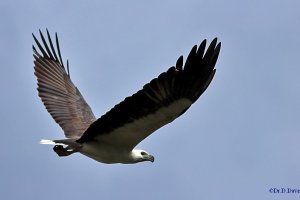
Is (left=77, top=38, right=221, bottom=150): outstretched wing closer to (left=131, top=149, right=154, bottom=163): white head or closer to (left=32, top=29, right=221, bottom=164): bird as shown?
(left=32, top=29, right=221, bottom=164): bird

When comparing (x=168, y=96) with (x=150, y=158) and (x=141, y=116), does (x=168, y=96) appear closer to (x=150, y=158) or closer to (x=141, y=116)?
(x=141, y=116)

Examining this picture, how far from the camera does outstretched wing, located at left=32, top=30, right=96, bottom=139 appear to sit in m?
14.1

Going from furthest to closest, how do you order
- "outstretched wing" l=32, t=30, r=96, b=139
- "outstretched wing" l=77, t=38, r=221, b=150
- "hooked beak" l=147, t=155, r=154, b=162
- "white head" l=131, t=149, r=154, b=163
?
1. "outstretched wing" l=32, t=30, r=96, b=139
2. "hooked beak" l=147, t=155, r=154, b=162
3. "white head" l=131, t=149, r=154, b=163
4. "outstretched wing" l=77, t=38, r=221, b=150


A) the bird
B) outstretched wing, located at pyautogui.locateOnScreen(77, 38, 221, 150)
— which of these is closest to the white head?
the bird

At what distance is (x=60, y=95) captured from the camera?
15.1m

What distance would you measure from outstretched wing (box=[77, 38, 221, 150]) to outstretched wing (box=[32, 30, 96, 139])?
218cm

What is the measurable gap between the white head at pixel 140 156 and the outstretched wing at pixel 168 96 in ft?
3.63

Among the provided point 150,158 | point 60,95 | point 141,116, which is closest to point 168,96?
point 141,116

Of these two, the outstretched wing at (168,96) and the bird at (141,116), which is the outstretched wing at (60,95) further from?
the outstretched wing at (168,96)

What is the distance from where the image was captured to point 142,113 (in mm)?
11227

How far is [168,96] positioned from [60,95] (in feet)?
14.7

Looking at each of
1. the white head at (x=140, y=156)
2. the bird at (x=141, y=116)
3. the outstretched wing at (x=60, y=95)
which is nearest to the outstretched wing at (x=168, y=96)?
the bird at (x=141, y=116)

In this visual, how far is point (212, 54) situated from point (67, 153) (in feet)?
9.05

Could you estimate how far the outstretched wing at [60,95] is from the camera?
14113mm
